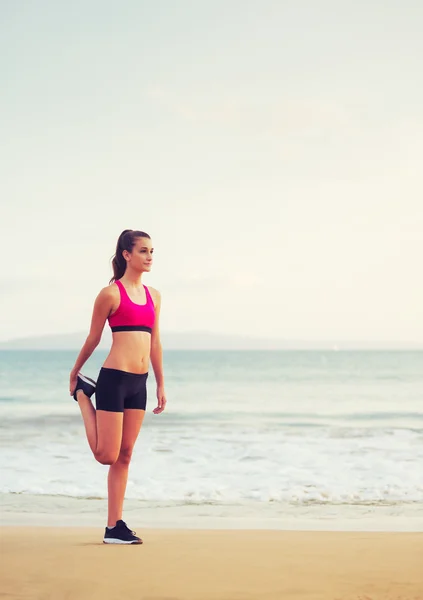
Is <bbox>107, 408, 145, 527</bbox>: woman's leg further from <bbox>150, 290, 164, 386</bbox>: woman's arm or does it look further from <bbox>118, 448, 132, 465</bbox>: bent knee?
<bbox>150, 290, 164, 386</bbox>: woman's arm

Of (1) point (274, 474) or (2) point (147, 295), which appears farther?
(1) point (274, 474)

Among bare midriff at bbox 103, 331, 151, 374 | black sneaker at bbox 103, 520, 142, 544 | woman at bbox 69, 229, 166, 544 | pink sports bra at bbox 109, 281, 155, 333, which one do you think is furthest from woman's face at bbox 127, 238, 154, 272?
black sneaker at bbox 103, 520, 142, 544

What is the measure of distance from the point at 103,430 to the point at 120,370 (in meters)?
0.32

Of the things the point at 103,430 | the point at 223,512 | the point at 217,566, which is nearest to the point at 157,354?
the point at 103,430

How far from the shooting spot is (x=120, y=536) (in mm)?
4199

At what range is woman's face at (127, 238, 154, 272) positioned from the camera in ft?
13.4

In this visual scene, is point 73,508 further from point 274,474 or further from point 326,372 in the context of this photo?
point 326,372

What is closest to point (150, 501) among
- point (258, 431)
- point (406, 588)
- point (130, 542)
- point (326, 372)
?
point (130, 542)

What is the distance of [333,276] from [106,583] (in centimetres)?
3143

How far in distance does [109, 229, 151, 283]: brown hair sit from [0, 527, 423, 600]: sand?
4.70ft

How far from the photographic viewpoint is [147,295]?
4160 millimetres

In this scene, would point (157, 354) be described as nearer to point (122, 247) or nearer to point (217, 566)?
point (122, 247)

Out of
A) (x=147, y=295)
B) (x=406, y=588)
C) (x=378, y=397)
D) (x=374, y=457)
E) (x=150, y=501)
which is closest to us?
(x=406, y=588)

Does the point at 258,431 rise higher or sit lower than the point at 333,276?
lower
